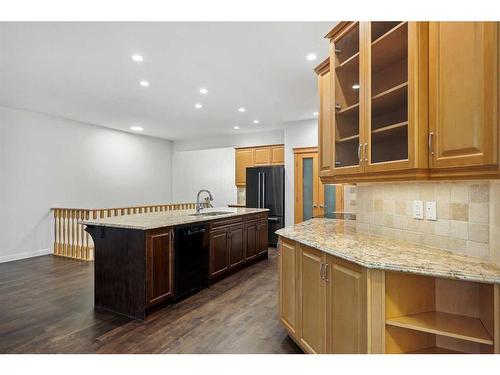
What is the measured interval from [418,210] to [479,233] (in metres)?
0.38

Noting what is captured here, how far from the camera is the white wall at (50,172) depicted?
4914 mm

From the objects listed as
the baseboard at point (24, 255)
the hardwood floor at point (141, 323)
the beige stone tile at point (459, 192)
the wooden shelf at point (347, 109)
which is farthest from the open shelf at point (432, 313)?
the baseboard at point (24, 255)

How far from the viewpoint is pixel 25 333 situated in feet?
8.05

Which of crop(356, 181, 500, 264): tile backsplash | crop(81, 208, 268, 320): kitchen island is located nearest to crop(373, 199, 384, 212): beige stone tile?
crop(356, 181, 500, 264): tile backsplash

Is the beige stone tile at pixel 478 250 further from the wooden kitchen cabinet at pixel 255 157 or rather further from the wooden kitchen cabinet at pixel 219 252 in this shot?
the wooden kitchen cabinet at pixel 255 157

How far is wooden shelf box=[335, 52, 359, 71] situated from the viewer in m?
2.01

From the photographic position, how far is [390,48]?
5.75 feet

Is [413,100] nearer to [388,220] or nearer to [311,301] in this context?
[388,220]

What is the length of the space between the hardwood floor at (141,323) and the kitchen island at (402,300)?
0.79 meters

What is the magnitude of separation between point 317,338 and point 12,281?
167 inches

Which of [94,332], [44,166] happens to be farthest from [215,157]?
[94,332]

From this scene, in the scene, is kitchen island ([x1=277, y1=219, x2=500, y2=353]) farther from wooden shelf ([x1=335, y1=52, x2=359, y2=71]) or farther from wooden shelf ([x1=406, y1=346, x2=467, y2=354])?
wooden shelf ([x1=335, y1=52, x2=359, y2=71])

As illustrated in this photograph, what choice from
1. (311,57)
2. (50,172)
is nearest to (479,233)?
(311,57)
